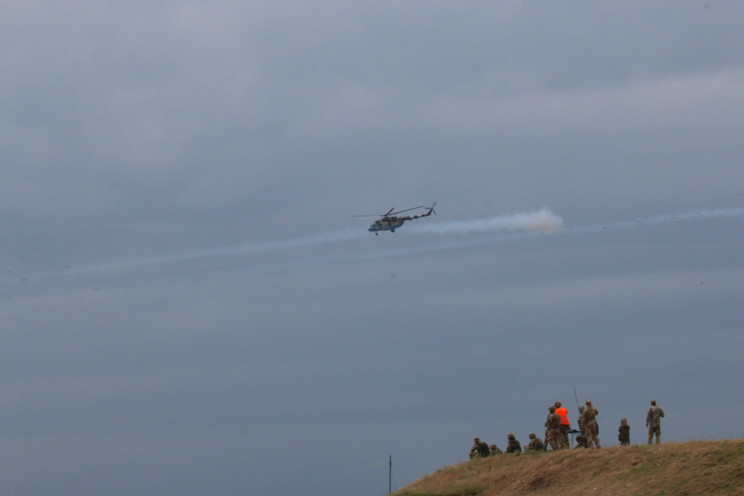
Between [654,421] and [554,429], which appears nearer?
[654,421]

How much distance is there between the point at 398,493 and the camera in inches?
1836

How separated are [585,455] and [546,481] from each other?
188 centimetres

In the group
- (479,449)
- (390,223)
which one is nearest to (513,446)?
(479,449)

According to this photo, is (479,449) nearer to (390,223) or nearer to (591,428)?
(591,428)

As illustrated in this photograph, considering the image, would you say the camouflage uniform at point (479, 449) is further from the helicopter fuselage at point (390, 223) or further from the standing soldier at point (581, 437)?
the helicopter fuselage at point (390, 223)

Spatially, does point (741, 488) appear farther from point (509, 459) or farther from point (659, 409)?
point (509, 459)

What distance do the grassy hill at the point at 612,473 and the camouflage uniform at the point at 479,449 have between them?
199 cm

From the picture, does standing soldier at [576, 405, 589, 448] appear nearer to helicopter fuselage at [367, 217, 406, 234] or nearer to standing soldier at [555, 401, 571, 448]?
standing soldier at [555, 401, 571, 448]

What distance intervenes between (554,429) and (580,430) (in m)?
1.46

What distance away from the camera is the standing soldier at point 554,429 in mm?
42656

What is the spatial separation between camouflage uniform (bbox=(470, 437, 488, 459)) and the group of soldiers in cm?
185

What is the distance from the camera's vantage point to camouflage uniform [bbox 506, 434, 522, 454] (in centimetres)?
4619

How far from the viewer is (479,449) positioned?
4853 centimetres

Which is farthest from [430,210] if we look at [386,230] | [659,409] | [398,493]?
[659,409]
